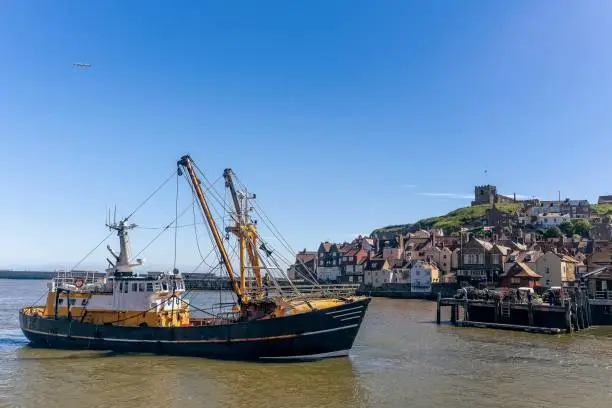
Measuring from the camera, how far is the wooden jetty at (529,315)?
49.4 meters

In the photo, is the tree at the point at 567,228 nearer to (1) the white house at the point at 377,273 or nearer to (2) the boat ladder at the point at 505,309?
(1) the white house at the point at 377,273

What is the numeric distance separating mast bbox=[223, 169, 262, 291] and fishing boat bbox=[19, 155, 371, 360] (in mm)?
70

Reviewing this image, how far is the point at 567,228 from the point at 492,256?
2346 inches

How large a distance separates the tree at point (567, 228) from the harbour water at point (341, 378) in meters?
109

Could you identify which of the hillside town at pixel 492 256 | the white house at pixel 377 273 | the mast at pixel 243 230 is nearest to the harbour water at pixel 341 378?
the mast at pixel 243 230

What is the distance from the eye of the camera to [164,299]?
37.9 metres

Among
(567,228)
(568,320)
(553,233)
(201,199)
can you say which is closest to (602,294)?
(568,320)

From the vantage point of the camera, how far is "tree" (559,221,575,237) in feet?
461

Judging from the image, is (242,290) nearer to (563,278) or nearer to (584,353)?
(584,353)

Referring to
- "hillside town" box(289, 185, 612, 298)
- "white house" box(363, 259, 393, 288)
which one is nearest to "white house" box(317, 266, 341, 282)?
"hillside town" box(289, 185, 612, 298)

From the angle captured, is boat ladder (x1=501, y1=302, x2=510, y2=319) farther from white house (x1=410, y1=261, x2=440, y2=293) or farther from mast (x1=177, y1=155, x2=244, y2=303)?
white house (x1=410, y1=261, x2=440, y2=293)

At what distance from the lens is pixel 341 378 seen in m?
29.6

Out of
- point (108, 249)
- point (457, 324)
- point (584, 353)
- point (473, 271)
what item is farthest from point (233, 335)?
point (473, 271)

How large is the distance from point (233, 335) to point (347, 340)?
6920 millimetres
